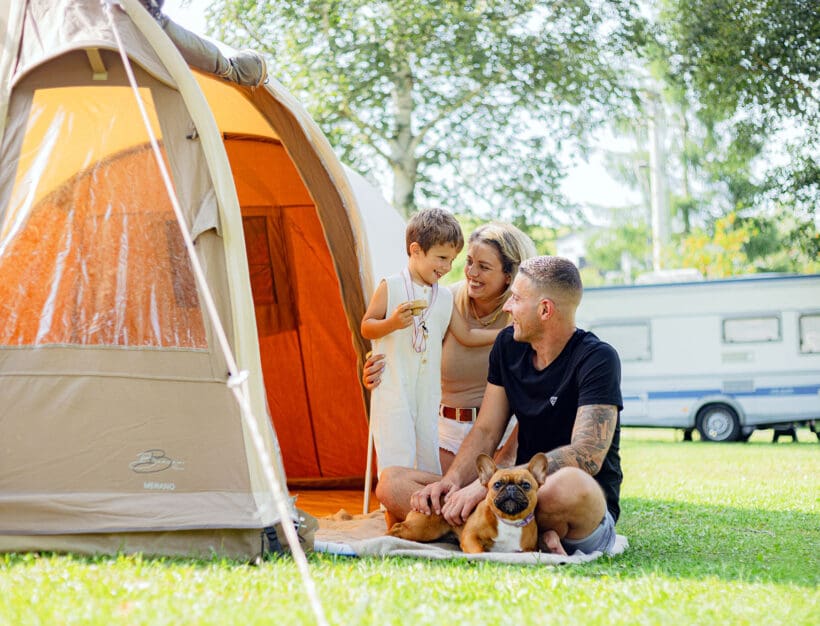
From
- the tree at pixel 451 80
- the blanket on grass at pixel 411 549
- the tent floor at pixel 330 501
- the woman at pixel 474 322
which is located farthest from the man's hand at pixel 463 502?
the tree at pixel 451 80

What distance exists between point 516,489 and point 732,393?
1146 cm

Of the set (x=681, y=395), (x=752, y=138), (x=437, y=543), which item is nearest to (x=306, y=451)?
(x=437, y=543)

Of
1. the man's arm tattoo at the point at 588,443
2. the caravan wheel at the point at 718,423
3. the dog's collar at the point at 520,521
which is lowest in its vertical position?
the caravan wheel at the point at 718,423

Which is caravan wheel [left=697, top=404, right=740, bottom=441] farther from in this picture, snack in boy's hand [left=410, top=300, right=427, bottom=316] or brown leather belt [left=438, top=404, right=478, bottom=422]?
snack in boy's hand [left=410, top=300, right=427, bottom=316]

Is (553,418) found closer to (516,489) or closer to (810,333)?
(516,489)

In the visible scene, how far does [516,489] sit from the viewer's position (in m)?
3.78

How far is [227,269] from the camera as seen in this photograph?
13.3 feet

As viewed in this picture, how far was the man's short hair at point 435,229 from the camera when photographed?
4609 mm

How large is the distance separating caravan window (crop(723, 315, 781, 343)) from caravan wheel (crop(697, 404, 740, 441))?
1.00 meters

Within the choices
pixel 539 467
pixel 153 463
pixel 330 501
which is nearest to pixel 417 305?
pixel 539 467

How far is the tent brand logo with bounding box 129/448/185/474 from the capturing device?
3824 millimetres

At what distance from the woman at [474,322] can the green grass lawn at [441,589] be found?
99cm

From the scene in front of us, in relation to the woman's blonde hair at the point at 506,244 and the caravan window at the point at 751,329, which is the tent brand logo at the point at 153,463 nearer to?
the woman's blonde hair at the point at 506,244

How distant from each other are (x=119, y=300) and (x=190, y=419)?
54 cm
